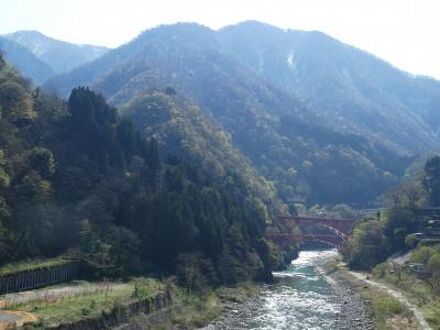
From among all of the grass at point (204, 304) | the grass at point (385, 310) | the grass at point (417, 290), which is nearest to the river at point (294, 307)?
the grass at point (204, 304)

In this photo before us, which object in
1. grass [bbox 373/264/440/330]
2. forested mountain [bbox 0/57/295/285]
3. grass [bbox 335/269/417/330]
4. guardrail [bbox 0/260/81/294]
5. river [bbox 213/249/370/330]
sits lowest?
river [bbox 213/249/370/330]

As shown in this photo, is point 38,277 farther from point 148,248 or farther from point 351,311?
point 351,311

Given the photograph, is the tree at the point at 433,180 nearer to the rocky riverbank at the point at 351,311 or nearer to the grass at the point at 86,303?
the rocky riverbank at the point at 351,311

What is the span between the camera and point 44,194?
70250mm

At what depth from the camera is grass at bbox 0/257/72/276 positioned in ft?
180

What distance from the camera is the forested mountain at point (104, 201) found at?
67125mm

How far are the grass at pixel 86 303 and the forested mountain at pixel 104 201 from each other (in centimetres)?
694

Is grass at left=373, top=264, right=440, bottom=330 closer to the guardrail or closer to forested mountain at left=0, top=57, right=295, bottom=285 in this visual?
forested mountain at left=0, top=57, right=295, bottom=285

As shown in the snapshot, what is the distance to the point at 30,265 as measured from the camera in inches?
2304

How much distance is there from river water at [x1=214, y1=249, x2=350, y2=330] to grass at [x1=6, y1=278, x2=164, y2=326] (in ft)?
30.9

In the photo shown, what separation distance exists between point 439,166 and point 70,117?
73039 mm

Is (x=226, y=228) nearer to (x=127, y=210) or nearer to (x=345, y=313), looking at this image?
(x=127, y=210)

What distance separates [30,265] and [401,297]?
45558mm

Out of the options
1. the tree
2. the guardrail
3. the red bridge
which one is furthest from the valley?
the red bridge
